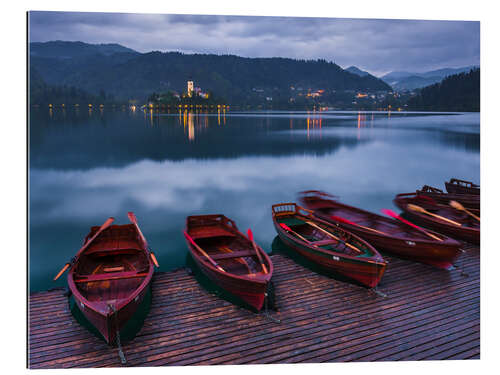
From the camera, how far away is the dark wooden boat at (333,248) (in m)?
4.59

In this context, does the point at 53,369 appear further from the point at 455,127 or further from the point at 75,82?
the point at 75,82

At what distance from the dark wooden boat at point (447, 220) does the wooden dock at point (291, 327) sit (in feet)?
5.02

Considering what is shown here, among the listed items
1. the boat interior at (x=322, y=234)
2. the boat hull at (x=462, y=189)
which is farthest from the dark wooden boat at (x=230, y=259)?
the boat hull at (x=462, y=189)

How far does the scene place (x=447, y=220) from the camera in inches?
258

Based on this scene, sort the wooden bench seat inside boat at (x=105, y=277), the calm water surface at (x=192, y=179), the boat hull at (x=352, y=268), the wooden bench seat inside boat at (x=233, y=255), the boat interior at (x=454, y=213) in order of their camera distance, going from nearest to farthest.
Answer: the wooden bench seat inside boat at (x=105, y=277) → the boat hull at (x=352, y=268) → the wooden bench seat inside boat at (x=233, y=255) → the boat interior at (x=454, y=213) → the calm water surface at (x=192, y=179)

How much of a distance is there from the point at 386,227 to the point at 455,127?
1633cm

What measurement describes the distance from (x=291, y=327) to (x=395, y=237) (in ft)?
8.34

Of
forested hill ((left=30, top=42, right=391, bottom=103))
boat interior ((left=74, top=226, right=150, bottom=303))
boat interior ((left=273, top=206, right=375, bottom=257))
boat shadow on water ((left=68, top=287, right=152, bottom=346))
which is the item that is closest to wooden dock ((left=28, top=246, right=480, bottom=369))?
boat shadow on water ((left=68, top=287, right=152, bottom=346))

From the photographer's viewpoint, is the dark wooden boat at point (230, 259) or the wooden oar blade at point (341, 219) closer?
the dark wooden boat at point (230, 259)

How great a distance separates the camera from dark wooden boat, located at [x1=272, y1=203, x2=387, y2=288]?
4.59 meters

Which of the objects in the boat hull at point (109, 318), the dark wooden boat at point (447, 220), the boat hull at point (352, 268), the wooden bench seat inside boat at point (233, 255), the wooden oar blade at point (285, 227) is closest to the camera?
the boat hull at point (109, 318)

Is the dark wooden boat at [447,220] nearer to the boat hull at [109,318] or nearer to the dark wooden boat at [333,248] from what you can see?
the dark wooden boat at [333,248]

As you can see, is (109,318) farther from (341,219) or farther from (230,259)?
(341,219)

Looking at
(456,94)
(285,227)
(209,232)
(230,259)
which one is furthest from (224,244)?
(456,94)
